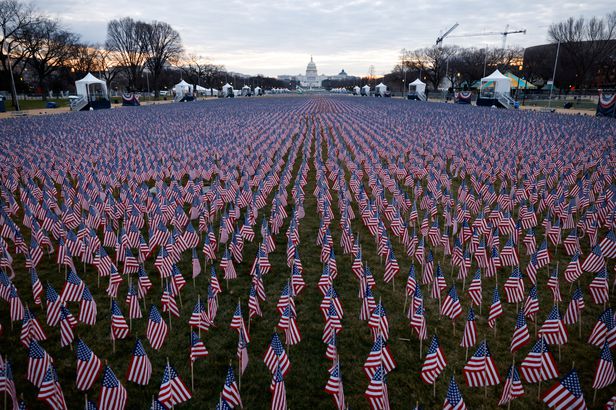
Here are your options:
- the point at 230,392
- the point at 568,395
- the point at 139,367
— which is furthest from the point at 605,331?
the point at 139,367

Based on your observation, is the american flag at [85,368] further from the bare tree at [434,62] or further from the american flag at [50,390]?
the bare tree at [434,62]

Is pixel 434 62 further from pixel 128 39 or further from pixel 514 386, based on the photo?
pixel 514 386

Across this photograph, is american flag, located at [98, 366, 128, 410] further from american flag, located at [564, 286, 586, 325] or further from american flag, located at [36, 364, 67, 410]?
american flag, located at [564, 286, 586, 325]

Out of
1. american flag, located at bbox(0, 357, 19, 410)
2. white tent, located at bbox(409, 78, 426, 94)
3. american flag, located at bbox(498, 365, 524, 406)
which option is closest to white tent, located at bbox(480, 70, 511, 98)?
white tent, located at bbox(409, 78, 426, 94)

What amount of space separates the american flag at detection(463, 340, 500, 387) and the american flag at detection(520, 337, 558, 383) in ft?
1.51

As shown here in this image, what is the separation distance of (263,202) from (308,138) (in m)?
16.8

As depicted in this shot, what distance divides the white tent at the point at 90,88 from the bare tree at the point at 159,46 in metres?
33.3

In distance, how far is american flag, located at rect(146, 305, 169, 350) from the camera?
245 inches

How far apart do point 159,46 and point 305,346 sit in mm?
108588

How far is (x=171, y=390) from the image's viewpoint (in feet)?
15.9

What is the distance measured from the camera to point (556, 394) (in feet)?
15.1

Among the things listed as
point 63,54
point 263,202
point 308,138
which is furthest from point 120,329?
point 63,54

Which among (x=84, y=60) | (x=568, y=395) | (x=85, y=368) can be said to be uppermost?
(x=84, y=60)

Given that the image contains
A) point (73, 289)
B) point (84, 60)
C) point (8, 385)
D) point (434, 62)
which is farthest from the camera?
point (434, 62)
